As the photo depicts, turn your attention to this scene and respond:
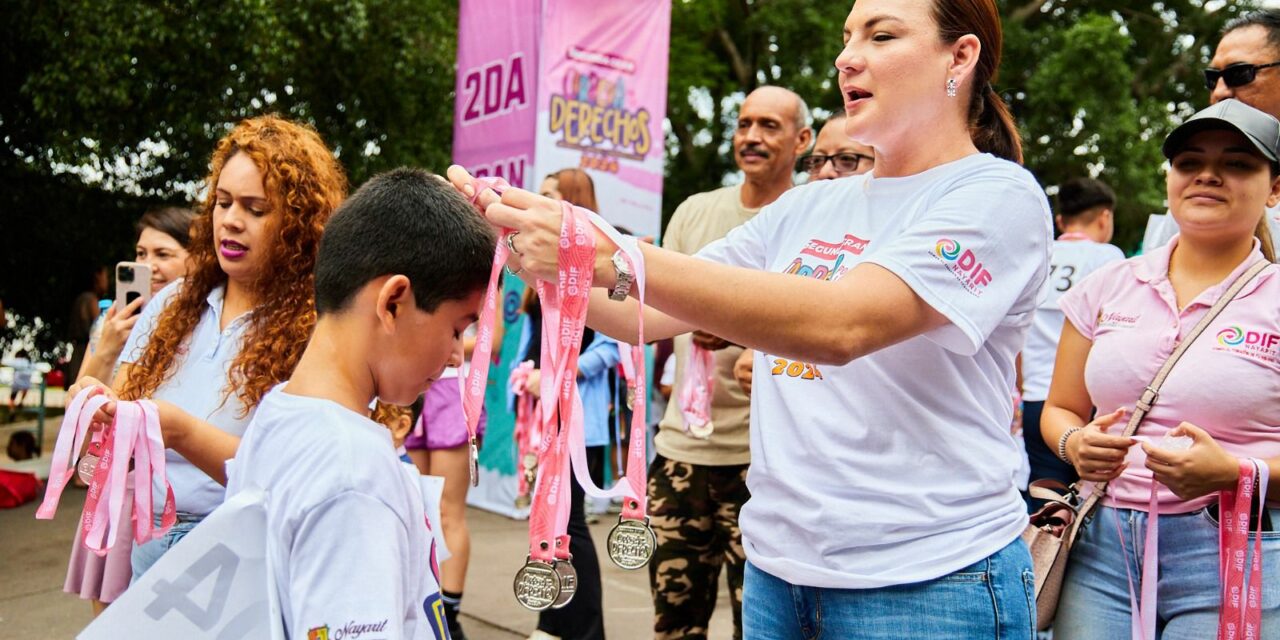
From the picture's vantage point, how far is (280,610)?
158 cm

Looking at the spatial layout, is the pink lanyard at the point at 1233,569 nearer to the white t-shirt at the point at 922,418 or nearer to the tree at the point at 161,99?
the white t-shirt at the point at 922,418

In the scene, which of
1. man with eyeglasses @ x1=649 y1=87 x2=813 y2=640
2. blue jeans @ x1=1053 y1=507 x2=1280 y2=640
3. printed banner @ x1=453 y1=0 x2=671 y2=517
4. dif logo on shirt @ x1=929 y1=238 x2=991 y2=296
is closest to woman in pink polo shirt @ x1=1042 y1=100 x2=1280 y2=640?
blue jeans @ x1=1053 y1=507 x2=1280 y2=640

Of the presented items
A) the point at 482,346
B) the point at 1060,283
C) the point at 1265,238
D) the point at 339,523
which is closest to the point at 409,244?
the point at 482,346

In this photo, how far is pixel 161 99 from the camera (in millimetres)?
12195

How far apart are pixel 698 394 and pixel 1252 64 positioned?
1.89 metres

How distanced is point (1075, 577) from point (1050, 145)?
1482 centimetres

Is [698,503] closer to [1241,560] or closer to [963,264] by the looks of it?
[1241,560]

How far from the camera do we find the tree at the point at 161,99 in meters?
11.2

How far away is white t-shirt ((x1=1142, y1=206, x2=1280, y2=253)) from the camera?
9.53 feet

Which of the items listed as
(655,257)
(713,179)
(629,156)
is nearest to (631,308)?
(655,257)

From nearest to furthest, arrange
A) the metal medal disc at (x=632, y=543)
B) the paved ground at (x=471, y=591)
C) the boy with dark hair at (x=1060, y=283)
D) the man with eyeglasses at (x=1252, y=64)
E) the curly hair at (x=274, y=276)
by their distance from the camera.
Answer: the metal medal disc at (x=632, y=543) < the curly hair at (x=274, y=276) < the man with eyeglasses at (x=1252, y=64) < the boy with dark hair at (x=1060, y=283) < the paved ground at (x=471, y=591)

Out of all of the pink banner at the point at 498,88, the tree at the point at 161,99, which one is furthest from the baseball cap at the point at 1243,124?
the tree at the point at 161,99

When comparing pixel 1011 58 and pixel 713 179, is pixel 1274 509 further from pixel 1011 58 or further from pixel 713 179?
pixel 713 179

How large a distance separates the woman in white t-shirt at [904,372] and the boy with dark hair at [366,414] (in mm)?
127
